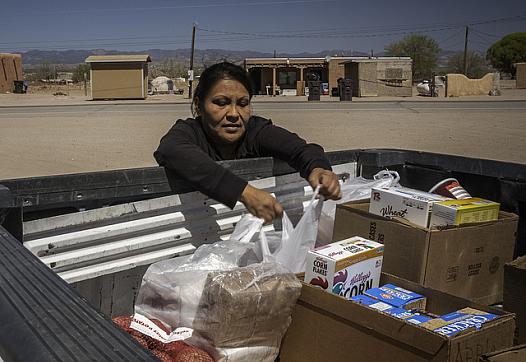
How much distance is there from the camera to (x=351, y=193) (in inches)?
128

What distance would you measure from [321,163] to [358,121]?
58.8ft

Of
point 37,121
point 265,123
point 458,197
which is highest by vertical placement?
point 265,123

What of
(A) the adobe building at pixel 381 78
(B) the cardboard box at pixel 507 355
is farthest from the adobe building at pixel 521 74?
(B) the cardboard box at pixel 507 355

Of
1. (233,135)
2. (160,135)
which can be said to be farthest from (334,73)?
(233,135)

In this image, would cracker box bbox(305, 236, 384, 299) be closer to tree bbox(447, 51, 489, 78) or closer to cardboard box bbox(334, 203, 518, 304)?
cardboard box bbox(334, 203, 518, 304)

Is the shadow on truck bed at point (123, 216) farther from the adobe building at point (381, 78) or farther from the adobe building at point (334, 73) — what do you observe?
the adobe building at point (381, 78)

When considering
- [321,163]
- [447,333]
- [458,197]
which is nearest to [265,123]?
[321,163]

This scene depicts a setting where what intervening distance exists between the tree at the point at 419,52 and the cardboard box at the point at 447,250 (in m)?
78.0

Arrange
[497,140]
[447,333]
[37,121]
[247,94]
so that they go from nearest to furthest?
[447,333]
[247,94]
[497,140]
[37,121]

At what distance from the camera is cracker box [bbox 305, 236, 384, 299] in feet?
7.38

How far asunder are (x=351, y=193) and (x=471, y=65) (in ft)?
281

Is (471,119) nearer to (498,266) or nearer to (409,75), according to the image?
(498,266)

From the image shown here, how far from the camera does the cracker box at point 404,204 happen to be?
2.66m

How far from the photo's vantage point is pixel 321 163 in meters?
2.97
